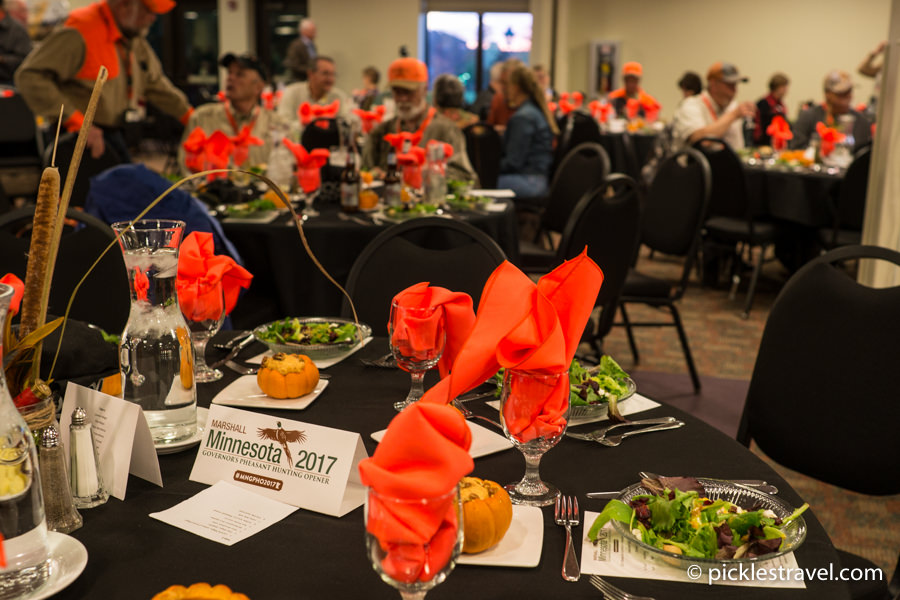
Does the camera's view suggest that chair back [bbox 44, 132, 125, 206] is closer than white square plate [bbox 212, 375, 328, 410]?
No

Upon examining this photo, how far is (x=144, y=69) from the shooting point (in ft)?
17.1

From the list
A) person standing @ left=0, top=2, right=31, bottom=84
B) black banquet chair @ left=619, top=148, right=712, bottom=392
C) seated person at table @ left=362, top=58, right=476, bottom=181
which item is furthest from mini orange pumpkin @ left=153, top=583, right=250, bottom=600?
person standing @ left=0, top=2, right=31, bottom=84

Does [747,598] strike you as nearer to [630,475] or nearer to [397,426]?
[630,475]

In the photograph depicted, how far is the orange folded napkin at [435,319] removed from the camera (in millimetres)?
1253

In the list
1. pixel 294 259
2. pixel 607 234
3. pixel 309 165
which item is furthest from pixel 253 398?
pixel 309 165

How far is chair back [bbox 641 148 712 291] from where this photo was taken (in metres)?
3.71

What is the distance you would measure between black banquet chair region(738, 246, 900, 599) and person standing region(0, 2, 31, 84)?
823cm

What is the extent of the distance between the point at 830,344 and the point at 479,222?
206 cm

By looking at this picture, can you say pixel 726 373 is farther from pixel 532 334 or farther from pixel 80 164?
pixel 532 334

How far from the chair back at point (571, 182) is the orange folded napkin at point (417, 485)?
3.64 m

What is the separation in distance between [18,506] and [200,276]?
0.71 meters

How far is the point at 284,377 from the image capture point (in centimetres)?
140

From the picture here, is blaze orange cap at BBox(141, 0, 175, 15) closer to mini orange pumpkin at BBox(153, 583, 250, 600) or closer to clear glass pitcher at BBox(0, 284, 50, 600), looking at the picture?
clear glass pitcher at BBox(0, 284, 50, 600)

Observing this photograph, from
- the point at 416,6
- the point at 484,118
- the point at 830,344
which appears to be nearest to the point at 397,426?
the point at 830,344
